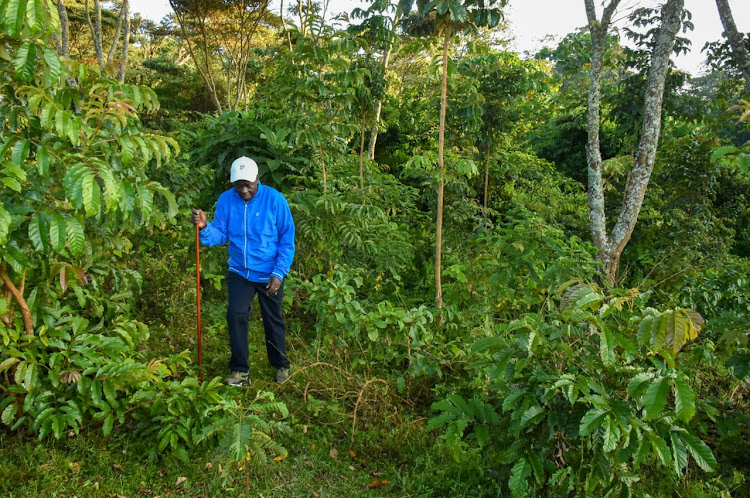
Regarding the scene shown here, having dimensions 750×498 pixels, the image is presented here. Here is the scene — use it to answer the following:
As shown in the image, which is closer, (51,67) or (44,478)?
(51,67)

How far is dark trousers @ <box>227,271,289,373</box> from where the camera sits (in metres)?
3.66

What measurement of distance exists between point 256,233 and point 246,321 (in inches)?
24.9

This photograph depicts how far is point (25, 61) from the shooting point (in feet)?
7.16

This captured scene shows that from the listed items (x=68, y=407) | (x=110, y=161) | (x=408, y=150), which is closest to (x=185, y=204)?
(x=110, y=161)

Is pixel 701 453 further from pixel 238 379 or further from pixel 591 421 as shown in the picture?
pixel 238 379

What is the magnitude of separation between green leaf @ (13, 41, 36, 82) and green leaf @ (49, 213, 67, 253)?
0.59m

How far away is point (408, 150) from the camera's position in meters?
11.3

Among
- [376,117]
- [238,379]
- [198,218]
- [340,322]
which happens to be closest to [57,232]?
[198,218]

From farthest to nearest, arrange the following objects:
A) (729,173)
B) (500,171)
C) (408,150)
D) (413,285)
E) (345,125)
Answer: (408,150) → (729,173) → (500,171) → (413,285) → (345,125)

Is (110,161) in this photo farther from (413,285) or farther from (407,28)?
(413,285)

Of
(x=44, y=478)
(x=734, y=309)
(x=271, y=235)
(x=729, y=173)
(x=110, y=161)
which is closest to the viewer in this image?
(x=44, y=478)

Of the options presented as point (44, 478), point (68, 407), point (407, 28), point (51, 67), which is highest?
point (407, 28)

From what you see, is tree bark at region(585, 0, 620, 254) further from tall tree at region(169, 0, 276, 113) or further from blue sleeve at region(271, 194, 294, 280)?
tall tree at region(169, 0, 276, 113)

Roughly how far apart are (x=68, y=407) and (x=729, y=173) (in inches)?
389
